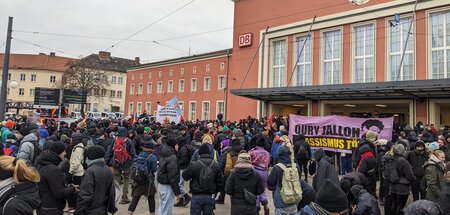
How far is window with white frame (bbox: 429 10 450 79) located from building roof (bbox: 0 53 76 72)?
7199 centimetres

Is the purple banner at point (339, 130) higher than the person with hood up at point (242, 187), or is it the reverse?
the purple banner at point (339, 130)

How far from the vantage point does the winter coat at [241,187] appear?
18.5 ft

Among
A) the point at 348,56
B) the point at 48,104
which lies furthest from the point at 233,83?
the point at 48,104

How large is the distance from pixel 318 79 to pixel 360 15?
4754mm

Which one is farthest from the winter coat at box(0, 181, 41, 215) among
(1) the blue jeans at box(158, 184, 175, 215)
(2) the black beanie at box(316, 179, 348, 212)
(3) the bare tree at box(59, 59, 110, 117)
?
(3) the bare tree at box(59, 59, 110, 117)

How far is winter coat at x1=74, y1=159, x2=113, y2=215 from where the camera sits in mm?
4727

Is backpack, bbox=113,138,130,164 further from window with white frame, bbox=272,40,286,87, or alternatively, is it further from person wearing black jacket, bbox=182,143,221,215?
window with white frame, bbox=272,40,286,87

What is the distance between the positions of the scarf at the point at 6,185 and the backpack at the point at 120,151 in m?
5.24

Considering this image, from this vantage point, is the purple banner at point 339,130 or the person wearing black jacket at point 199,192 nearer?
the person wearing black jacket at point 199,192

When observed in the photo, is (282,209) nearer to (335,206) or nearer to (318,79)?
(335,206)

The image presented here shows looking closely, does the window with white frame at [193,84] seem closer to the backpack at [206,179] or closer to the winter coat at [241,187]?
the backpack at [206,179]

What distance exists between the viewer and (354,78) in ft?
69.9

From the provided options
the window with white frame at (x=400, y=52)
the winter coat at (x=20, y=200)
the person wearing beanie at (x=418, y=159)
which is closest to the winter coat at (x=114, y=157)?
the winter coat at (x=20, y=200)

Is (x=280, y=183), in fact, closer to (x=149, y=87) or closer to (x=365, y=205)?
(x=365, y=205)
